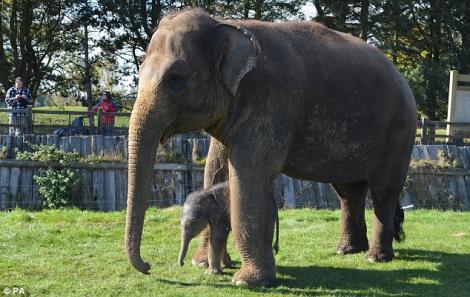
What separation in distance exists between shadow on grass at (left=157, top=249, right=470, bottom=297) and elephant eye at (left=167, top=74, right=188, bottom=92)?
187 centimetres

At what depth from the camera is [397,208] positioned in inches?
331

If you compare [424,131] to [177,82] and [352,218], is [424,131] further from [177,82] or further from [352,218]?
[177,82]

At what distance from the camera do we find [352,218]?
830 cm

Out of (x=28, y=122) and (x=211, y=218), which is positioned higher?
(x=28, y=122)

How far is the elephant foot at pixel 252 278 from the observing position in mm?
6229

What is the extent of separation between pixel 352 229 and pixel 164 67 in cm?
371

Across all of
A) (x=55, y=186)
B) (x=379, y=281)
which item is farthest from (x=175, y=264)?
(x=55, y=186)

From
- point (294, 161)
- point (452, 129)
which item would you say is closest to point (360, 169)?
point (294, 161)

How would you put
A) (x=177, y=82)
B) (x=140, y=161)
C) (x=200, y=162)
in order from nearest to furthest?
(x=140, y=161), (x=177, y=82), (x=200, y=162)

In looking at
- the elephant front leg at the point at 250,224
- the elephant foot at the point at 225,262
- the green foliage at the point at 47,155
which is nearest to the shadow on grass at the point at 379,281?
the elephant front leg at the point at 250,224

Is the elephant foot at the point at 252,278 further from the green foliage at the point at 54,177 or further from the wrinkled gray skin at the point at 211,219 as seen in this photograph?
the green foliage at the point at 54,177

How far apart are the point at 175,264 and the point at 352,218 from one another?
242 cm

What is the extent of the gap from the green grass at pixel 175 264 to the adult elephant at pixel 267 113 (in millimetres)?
439

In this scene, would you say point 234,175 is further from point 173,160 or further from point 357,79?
point 173,160
